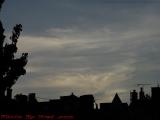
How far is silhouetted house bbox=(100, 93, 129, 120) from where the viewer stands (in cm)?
9019

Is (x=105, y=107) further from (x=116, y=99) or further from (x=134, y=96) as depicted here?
(x=116, y=99)

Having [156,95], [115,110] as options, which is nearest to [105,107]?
[115,110]

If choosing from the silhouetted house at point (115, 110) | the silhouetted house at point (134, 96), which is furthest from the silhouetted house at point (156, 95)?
the silhouetted house at point (134, 96)

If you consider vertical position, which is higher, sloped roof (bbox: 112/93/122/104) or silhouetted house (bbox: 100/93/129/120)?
sloped roof (bbox: 112/93/122/104)

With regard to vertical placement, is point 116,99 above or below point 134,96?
below

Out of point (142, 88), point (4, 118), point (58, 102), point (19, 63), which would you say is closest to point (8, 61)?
point (19, 63)

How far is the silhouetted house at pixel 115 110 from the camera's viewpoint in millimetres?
90188

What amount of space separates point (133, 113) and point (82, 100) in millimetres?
12616

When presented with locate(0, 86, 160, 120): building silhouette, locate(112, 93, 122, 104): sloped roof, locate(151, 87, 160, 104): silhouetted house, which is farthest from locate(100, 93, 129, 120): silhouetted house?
locate(112, 93, 122, 104): sloped roof

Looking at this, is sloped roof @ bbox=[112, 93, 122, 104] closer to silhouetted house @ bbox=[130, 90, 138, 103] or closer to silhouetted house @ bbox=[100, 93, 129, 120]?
silhouetted house @ bbox=[100, 93, 129, 120]

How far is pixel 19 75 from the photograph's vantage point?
59.7m

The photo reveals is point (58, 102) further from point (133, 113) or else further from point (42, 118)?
point (42, 118)

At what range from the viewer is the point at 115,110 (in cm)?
9481

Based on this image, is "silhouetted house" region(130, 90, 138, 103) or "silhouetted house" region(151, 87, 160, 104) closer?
"silhouetted house" region(151, 87, 160, 104)
